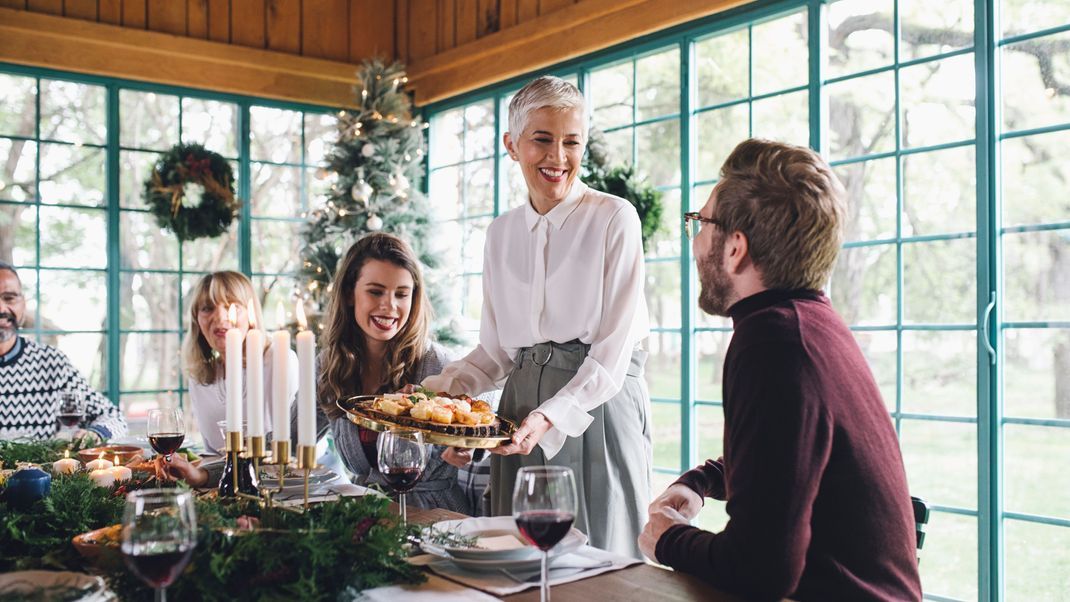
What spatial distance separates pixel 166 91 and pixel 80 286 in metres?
1.22

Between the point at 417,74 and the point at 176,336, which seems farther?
the point at 417,74

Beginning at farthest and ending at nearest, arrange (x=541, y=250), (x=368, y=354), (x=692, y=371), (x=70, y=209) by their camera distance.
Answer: (x=70, y=209), (x=692, y=371), (x=368, y=354), (x=541, y=250)

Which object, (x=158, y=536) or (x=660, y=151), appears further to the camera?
(x=660, y=151)

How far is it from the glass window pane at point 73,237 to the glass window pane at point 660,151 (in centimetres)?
307

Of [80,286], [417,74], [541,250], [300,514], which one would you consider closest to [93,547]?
[300,514]

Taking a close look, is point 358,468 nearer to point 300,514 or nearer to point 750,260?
point 300,514

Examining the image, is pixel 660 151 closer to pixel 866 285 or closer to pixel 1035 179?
pixel 866 285

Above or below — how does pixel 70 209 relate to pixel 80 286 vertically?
above

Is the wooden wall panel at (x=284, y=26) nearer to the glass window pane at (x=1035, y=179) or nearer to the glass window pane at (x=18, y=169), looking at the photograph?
the glass window pane at (x=18, y=169)

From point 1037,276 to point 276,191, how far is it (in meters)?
4.27

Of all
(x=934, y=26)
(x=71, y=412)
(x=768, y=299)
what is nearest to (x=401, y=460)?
(x=768, y=299)

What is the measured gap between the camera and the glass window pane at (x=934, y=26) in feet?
10.8

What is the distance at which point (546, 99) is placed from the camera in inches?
95.0

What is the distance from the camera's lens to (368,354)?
2998 mm
